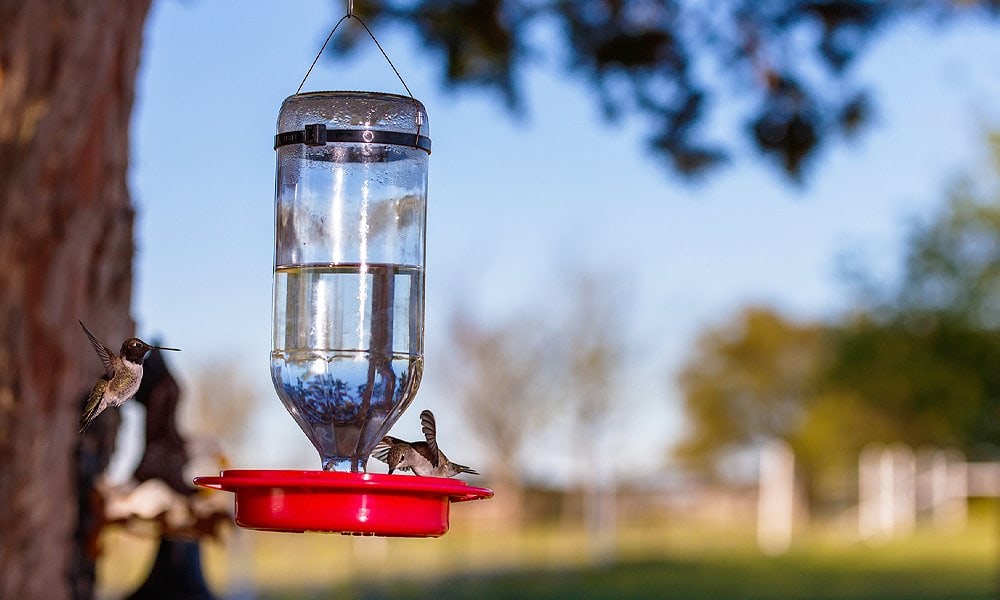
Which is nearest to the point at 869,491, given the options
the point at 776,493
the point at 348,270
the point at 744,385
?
the point at 776,493

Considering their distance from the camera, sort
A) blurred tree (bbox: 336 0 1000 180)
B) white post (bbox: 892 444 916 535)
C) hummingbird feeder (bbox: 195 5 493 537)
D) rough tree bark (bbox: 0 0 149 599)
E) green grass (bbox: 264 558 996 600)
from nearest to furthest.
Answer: hummingbird feeder (bbox: 195 5 493 537) < rough tree bark (bbox: 0 0 149 599) < blurred tree (bbox: 336 0 1000 180) < green grass (bbox: 264 558 996 600) < white post (bbox: 892 444 916 535)

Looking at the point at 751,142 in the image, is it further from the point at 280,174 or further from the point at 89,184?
the point at 280,174

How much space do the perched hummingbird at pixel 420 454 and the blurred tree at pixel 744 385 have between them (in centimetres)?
2918

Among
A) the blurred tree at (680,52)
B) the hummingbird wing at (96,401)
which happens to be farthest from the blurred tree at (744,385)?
the hummingbird wing at (96,401)

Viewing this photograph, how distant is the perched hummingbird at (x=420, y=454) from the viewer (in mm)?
1756

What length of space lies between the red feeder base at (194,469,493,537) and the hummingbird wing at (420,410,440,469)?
0.41 ft

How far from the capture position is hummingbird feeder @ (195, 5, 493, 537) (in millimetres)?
1934

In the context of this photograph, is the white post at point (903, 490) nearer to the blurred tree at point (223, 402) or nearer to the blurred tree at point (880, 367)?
the blurred tree at point (880, 367)

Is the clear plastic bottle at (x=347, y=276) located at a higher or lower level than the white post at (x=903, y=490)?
higher

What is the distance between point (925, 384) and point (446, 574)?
8.06m

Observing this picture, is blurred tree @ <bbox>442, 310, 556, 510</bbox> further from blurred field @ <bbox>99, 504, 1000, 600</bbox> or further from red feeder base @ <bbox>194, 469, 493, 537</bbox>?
red feeder base @ <bbox>194, 469, 493, 537</bbox>

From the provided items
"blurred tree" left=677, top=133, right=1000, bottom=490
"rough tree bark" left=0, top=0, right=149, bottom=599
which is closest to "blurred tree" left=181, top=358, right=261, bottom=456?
"blurred tree" left=677, top=133, right=1000, bottom=490

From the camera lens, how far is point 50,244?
2645 mm

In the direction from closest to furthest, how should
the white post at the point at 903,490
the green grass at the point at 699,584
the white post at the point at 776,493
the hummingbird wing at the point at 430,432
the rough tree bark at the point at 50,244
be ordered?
the hummingbird wing at the point at 430,432 → the rough tree bark at the point at 50,244 → the green grass at the point at 699,584 → the white post at the point at 776,493 → the white post at the point at 903,490
